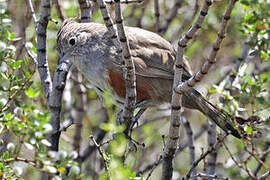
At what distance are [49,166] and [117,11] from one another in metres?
1.19

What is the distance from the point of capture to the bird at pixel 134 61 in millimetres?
4660

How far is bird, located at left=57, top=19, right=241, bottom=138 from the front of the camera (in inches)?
183

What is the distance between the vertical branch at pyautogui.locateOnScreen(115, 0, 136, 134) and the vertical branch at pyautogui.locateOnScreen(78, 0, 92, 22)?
1.49 meters

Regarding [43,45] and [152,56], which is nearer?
[43,45]

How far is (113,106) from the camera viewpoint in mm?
5699

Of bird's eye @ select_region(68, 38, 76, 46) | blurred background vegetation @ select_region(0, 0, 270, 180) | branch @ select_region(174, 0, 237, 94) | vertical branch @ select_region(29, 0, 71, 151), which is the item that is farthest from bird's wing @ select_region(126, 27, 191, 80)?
branch @ select_region(174, 0, 237, 94)

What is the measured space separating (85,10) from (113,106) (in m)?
1.33

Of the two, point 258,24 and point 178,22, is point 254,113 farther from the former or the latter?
point 178,22

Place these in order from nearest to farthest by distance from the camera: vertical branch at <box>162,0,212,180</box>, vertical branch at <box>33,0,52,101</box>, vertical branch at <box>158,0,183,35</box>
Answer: vertical branch at <box>162,0,212,180</box> < vertical branch at <box>33,0,52,101</box> < vertical branch at <box>158,0,183,35</box>

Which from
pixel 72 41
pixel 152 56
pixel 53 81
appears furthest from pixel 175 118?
pixel 72 41

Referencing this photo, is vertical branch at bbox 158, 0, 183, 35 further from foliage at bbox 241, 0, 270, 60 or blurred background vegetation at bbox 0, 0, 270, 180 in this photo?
foliage at bbox 241, 0, 270, 60

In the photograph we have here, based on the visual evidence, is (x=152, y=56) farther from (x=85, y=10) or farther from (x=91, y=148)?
(x=91, y=148)

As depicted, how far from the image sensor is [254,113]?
336 centimetres

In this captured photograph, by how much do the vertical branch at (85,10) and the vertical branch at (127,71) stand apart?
149cm
